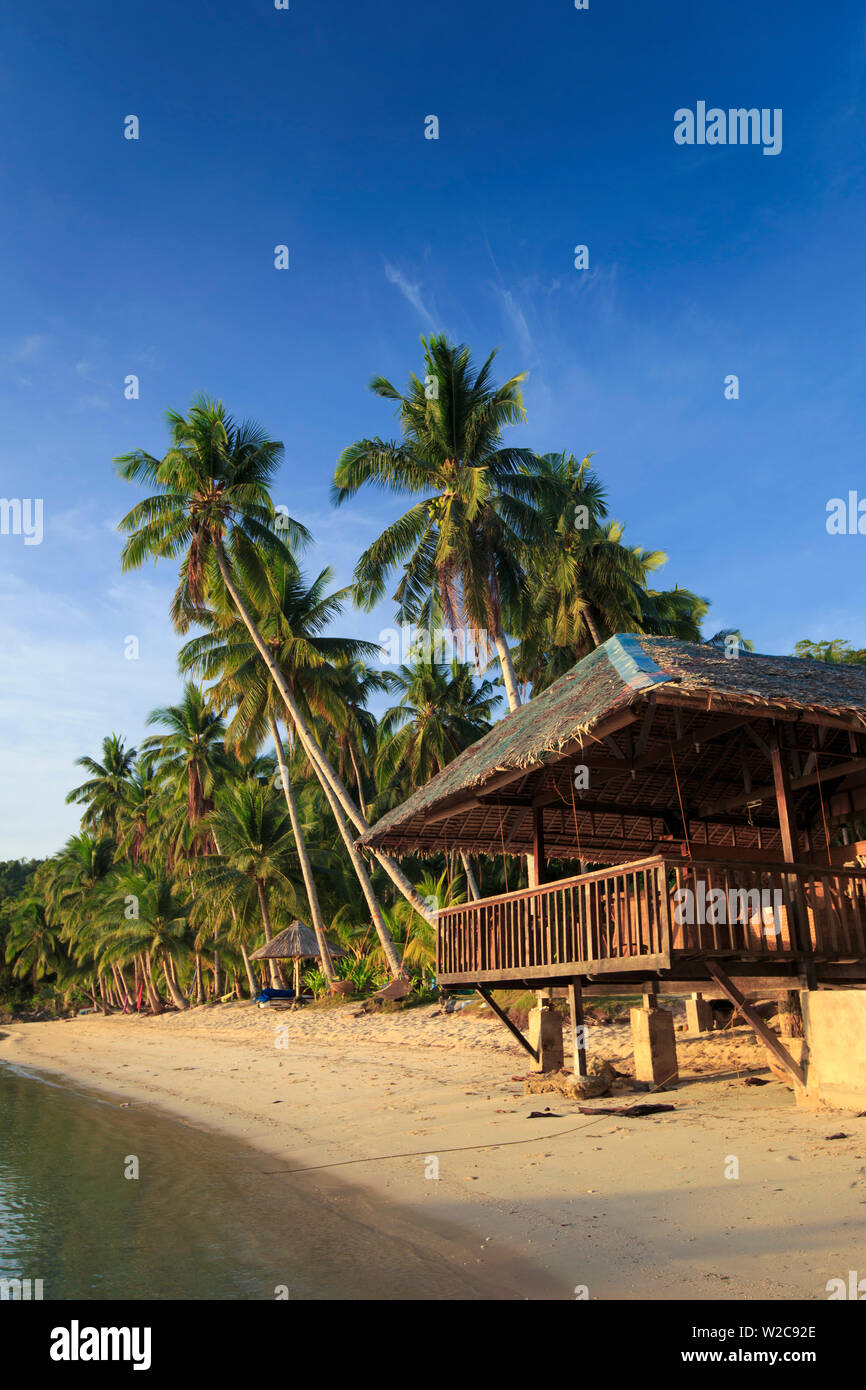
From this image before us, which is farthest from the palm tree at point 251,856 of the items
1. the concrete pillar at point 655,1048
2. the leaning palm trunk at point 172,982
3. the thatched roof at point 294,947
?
the concrete pillar at point 655,1048

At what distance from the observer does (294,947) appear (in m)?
27.7

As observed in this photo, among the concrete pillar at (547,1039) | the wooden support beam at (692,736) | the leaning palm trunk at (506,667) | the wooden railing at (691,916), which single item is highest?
the leaning palm trunk at (506,667)

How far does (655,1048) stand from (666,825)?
4341 millimetres

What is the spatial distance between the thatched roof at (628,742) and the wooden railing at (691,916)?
1.36 meters

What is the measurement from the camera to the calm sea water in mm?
5324

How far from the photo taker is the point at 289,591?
91.6ft

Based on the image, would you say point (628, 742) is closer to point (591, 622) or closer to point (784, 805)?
point (784, 805)

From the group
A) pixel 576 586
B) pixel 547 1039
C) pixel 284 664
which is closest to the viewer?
pixel 547 1039

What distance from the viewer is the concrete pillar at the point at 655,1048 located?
9531 millimetres

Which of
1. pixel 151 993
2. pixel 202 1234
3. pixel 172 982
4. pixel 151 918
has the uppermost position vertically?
pixel 151 918

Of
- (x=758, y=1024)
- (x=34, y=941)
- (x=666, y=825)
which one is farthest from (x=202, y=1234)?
(x=34, y=941)

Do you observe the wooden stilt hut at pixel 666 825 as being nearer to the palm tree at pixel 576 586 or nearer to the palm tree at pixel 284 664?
the palm tree at pixel 576 586

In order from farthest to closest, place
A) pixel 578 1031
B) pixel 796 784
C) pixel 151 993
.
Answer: pixel 151 993
pixel 578 1031
pixel 796 784
